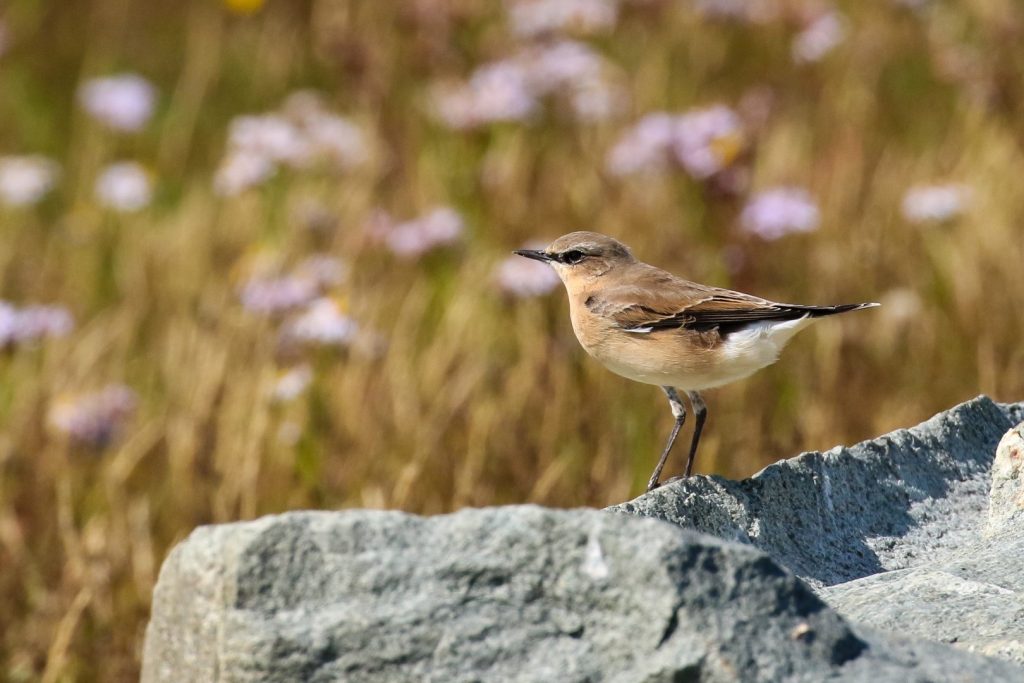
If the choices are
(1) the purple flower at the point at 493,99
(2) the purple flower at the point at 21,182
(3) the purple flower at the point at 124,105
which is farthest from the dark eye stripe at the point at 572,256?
(3) the purple flower at the point at 124,105

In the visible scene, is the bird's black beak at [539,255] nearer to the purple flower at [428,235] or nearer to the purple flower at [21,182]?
the purple flower at [428,235]

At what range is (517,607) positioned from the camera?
201 centimetres

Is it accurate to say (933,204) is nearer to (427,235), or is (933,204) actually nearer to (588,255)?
(427,235)

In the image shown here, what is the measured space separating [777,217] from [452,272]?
164cm

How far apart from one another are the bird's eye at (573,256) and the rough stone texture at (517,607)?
2.19 meters

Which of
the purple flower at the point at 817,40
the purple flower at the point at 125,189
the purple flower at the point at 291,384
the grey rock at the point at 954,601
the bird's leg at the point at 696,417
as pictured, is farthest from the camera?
the purple flower at the point at 125,189

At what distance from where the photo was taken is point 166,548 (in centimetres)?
480

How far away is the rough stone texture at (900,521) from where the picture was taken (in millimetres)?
2365

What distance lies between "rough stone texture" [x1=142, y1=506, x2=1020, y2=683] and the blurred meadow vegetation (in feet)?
6.67

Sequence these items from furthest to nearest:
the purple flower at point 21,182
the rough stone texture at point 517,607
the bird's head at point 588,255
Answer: the purple flower at point 21,182, the bird's head at point 588,255, the rough stone texture at point 517,607

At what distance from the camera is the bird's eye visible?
4.18 meters

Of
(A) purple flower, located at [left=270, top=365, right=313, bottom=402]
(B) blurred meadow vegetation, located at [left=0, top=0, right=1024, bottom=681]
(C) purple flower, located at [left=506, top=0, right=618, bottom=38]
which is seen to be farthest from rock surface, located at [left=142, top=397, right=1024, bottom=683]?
(C) purple flower, located at [left=506, top=0, right=618, bottom=38]

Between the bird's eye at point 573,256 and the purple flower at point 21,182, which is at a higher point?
the purple flower at point 21,182

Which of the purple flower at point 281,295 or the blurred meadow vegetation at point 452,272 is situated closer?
the blurred meadow vegetation at point 452,272
